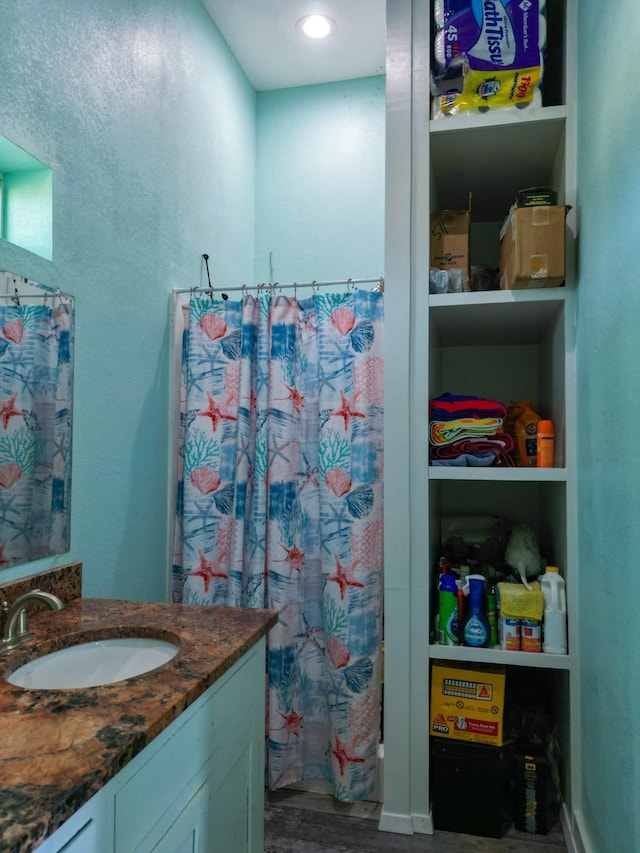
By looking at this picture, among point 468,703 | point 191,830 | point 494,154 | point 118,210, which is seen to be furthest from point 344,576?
point 494,154

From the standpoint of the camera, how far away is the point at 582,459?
65.6 inches

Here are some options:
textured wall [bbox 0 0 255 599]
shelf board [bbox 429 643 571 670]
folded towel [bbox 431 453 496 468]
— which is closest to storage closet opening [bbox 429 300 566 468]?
folded towel [bbox 431 453 496 468]

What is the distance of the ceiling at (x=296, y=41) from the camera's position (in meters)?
2.45

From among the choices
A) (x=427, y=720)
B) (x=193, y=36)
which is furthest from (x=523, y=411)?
(x=193, y=36)

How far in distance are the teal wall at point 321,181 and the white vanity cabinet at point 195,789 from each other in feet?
6.87

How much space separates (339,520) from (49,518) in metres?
0.92

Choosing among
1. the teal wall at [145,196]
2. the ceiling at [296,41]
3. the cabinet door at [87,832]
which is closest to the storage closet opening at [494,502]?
the teal wall at [145,196]

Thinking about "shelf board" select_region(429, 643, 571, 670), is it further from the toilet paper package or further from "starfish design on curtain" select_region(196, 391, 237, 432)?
the toilet paper package

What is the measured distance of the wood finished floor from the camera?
174 cm

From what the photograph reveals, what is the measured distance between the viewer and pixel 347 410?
1.98 metres

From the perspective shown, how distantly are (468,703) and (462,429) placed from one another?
88 cm

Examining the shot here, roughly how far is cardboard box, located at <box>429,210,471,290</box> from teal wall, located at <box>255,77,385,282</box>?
3.01ft

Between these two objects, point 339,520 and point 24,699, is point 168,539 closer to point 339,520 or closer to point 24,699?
point 339,520

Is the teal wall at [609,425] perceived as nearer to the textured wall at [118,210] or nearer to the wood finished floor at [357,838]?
the wood finished floor at [357,838]
